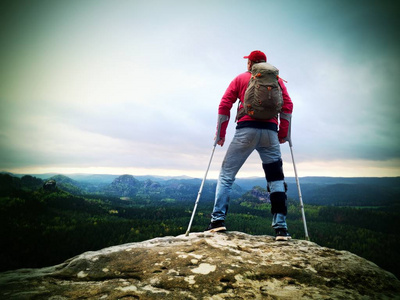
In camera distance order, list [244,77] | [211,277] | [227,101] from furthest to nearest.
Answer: [227,101], [244,77], [211,277]

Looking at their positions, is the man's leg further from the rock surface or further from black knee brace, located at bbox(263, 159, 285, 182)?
→ the rock surface

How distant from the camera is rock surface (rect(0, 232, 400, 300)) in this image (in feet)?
6.76

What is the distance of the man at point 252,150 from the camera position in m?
4.17

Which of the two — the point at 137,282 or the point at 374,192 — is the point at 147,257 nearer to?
the point at 137,282

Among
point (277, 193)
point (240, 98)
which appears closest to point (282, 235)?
point (277, 193)

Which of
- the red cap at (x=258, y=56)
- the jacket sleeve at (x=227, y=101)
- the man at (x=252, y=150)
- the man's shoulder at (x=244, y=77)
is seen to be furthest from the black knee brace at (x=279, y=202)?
the red cap at (x=258, y=56)

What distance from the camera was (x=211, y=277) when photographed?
235cm

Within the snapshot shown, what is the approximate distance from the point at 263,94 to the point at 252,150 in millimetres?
1367

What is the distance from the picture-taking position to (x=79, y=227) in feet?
141

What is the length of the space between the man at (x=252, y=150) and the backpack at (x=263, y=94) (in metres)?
0.25

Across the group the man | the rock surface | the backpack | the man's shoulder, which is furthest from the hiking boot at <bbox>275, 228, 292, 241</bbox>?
the man's shoulder

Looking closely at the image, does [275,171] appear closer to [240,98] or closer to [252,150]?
[252,150]

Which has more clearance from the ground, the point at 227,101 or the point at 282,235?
the point at 227,101

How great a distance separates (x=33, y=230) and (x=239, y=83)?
53.8 metres
